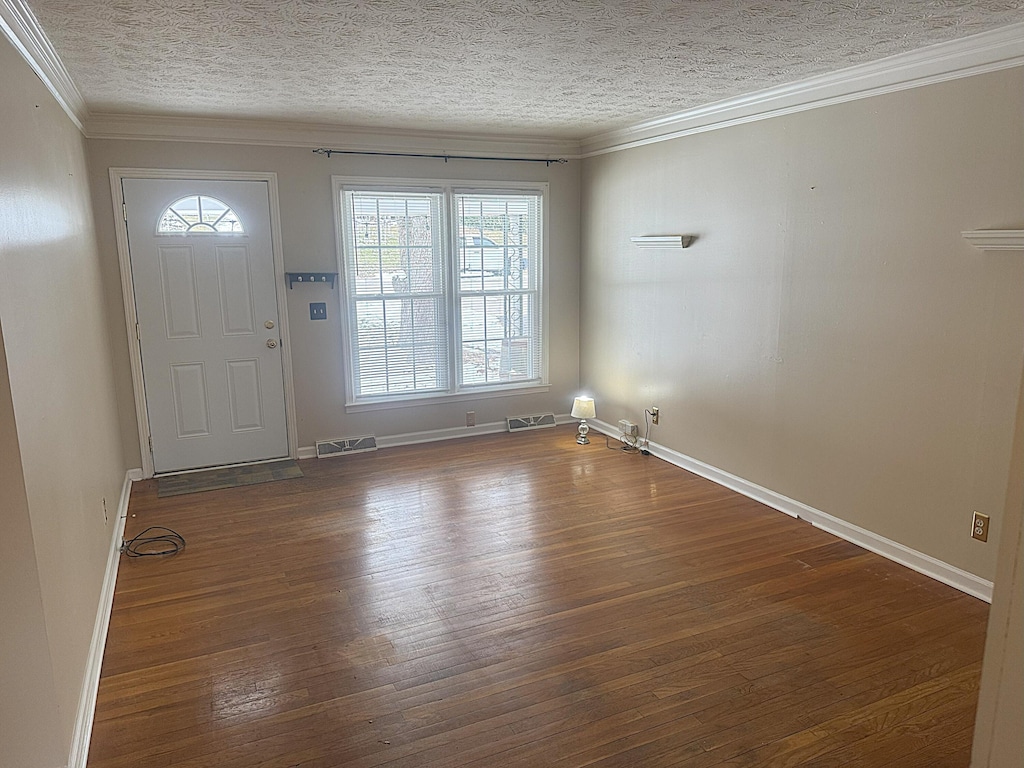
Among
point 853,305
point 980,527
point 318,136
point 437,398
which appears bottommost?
point 980,527

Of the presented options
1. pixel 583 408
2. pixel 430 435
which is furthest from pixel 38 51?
pixel 583 408

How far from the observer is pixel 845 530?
382 cm

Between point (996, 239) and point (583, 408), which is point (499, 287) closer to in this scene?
point (583, 408)

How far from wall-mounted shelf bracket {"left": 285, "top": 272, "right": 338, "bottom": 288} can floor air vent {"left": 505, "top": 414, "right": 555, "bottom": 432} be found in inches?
76.0

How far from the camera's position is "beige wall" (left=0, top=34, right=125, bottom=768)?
1892 mm

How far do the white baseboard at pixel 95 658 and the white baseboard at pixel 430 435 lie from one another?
59.1 inches

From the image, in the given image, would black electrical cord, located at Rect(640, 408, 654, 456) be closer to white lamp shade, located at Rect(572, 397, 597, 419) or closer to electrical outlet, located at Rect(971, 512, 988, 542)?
white lamp shade, located at Rect(572, 397, 597, 419)

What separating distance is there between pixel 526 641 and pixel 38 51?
3050mm

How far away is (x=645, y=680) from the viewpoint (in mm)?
2598

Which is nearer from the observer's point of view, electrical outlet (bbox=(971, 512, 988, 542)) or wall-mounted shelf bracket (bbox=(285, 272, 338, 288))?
electrical outlet (bbox=(971, 512, 988, 542))

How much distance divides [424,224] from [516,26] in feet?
9.60

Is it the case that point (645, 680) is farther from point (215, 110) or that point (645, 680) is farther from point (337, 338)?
point (215, 110)

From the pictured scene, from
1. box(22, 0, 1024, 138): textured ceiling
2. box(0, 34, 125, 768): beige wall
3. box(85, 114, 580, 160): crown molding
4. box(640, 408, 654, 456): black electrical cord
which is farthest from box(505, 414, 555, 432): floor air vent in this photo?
box(0, 34, 125, 768): beige wall

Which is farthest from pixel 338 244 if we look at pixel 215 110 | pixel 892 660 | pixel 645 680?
pixel 892 660
